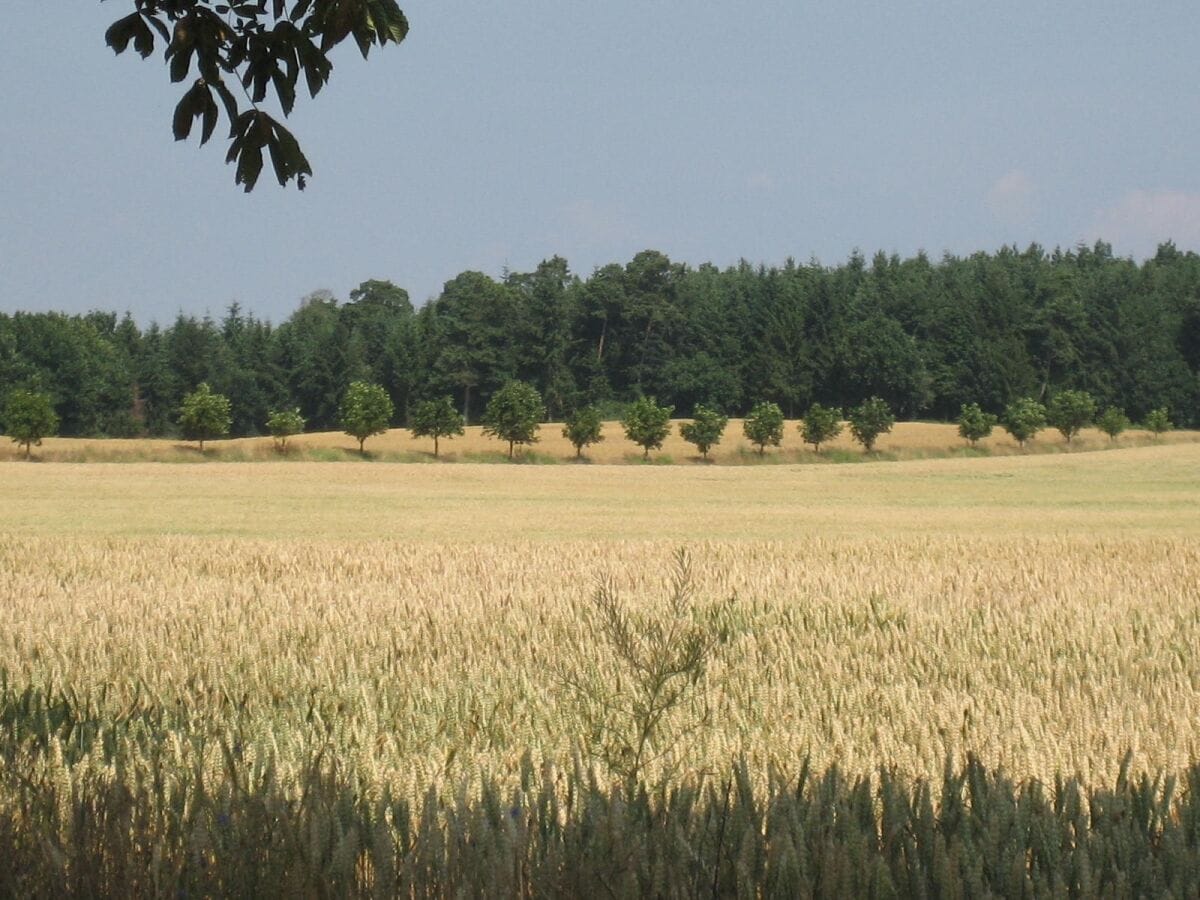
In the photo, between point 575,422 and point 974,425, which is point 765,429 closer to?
point 575,422

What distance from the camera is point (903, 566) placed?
559 inches

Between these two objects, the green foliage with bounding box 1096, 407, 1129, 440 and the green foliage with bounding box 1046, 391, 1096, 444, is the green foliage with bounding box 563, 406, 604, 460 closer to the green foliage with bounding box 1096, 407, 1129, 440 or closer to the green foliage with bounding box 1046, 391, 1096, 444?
the green foliage with bounding box 1046, 391, 1096, 444

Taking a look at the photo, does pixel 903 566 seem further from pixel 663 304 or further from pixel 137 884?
pixel 663 304

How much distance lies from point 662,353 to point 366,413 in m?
39.5

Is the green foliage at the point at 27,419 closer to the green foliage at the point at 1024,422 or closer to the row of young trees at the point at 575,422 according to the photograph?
the row of young trees at the point at 575,422

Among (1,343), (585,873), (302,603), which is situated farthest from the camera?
(1,343)

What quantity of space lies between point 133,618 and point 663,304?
10531 cm

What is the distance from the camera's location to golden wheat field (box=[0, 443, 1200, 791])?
5477 millimetres

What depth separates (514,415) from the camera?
7812 centimetres

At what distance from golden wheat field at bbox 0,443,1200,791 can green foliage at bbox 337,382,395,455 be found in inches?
2233

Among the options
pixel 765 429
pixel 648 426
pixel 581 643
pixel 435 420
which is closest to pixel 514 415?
pixel 435 420

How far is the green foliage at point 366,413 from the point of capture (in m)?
79.5

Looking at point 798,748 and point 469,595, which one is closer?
point 798,748

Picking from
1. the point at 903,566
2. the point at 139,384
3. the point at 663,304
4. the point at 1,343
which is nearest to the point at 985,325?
the point at 663,304
